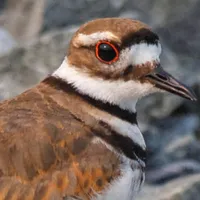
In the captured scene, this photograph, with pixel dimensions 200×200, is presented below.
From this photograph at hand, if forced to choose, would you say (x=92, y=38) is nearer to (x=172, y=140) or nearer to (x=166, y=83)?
(x=166, y=83)

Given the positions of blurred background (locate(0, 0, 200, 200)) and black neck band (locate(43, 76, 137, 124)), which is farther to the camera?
blurred background (locate(0, 0, 200, 200))

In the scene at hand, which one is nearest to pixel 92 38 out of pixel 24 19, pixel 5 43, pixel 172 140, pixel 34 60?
pixel 172 140

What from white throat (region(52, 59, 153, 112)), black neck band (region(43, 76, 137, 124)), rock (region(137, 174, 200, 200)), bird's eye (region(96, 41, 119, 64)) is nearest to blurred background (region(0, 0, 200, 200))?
rock (region(137, 174, 200, 200))

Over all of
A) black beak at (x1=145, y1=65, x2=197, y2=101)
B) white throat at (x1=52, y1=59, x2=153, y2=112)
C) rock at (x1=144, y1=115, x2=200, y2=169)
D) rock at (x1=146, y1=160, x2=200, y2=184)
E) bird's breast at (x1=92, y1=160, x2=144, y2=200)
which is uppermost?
black beak at (x1=145, y1=65, x2=197, y2=101)

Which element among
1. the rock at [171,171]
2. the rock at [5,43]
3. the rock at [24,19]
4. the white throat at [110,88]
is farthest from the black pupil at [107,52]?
the rock at [24,19]

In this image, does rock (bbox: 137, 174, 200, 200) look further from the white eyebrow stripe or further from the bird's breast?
the white eyebrow stripe

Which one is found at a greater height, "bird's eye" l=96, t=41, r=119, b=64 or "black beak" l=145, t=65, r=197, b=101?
"bird's eye" l=96, t=41, r=119, b=64

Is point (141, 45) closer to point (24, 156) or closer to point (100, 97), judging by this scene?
point (100, 97)

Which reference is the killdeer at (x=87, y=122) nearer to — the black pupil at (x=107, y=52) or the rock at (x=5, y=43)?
the black pupil at (x=107, y=52)
